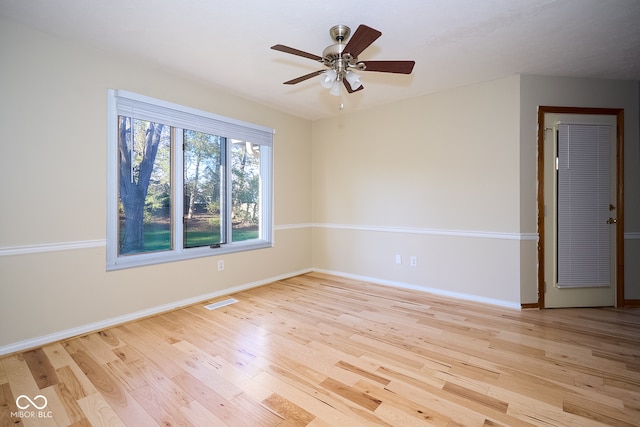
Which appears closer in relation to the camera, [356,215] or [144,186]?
[144,186]

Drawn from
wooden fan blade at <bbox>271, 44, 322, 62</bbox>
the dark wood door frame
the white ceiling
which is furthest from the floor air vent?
the dark wood door frame

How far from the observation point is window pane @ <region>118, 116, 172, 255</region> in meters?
2.95

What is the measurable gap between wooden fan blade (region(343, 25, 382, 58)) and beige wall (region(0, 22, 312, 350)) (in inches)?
86.0

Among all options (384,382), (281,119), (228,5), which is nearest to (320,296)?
(384,382)

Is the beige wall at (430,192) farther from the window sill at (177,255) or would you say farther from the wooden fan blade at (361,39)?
the wooden fan blade at (361,39)

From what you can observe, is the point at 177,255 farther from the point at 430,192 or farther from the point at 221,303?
the point at 430,192

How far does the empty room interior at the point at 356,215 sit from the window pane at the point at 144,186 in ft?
0.07

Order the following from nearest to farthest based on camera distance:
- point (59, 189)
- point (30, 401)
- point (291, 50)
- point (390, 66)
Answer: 1. point (30, 401)
2. point (291, 50)
3. point (390, 66)
4. point (59, 189)

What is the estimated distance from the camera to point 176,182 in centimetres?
329

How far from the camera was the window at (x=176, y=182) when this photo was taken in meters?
2.89

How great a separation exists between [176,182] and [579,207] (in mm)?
4506

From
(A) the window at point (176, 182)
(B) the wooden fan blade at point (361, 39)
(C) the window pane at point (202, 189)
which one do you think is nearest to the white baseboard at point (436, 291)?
(A) the window at point (176, 182)

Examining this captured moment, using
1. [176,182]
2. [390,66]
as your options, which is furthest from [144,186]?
[390,66]

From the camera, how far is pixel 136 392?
5.92 ft
